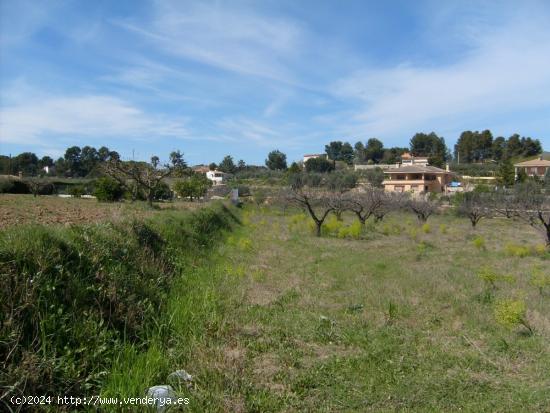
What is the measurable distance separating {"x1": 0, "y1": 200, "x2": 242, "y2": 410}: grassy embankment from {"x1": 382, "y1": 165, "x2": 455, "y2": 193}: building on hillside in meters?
46.0

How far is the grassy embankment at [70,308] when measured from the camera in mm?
3283

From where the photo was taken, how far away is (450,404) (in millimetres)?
3699

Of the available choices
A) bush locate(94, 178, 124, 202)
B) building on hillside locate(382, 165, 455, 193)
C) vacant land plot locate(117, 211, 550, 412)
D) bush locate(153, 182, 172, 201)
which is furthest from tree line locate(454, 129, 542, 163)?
vacant land plot locate(117, 211, 550, 412)

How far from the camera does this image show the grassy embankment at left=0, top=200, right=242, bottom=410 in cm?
328

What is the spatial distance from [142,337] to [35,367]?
1494 mm

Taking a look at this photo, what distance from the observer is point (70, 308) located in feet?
13.3

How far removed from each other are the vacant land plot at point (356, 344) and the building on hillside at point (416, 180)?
41106mm

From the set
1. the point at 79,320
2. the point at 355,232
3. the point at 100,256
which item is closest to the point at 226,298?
the point at 100,256

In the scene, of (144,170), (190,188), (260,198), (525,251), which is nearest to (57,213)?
(144,170)

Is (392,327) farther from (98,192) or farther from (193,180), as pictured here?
(193,180)

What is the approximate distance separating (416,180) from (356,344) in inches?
1876

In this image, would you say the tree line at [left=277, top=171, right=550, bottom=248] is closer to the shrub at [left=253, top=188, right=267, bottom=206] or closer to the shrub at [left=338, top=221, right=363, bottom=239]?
the shrub at [left=338, top=221, right=363, bottom=239]

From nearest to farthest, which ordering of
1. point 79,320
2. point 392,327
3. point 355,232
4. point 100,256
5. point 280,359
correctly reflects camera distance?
point 79,320 → point 280,359 → point 100,256 → point 392,327 → point 355,232

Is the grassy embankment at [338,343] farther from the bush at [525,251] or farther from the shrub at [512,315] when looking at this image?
the bush at [525,251]
